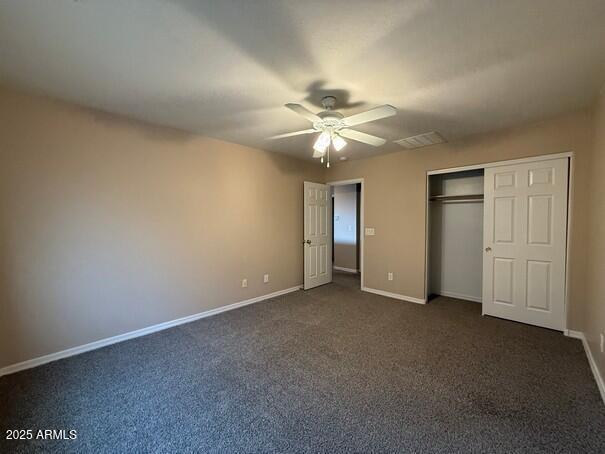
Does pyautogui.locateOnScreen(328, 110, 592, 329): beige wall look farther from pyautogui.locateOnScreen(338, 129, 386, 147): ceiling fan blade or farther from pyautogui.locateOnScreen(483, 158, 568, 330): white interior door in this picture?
pyautogui.locateOnScreen(338, 129, 386, 147): ceiling fan blade

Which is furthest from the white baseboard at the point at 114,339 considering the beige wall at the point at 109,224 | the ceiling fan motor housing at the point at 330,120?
the ceiling fan motor housing at the point at 330,120

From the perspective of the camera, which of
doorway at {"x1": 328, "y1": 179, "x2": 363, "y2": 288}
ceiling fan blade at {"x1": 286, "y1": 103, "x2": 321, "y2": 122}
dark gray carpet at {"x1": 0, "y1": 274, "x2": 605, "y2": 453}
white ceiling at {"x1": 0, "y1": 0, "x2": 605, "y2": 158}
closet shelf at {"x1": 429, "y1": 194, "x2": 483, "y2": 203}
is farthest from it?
doorway at {"x1": 328, "y1": 179, "x2": 363, "y2": 288}

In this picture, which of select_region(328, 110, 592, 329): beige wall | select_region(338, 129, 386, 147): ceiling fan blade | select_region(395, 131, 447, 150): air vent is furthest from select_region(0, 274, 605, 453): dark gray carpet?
select_region(395, 131, 447, 150): air vent

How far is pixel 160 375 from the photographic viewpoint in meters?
2.18

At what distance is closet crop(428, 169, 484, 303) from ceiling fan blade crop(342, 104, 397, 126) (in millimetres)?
2427

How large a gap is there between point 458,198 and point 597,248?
1.95 metres

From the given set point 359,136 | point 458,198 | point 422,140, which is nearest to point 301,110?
point 359,136

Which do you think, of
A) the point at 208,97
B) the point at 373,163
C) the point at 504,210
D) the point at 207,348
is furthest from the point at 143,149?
the point at 504,210

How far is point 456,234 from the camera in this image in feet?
13.7

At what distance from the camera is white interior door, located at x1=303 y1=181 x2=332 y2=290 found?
187 inches

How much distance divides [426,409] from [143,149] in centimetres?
358

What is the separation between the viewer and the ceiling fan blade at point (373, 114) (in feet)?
6.33

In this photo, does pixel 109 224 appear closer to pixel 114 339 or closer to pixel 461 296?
pixel 114 339

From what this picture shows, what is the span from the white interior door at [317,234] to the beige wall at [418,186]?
509 millimetres
